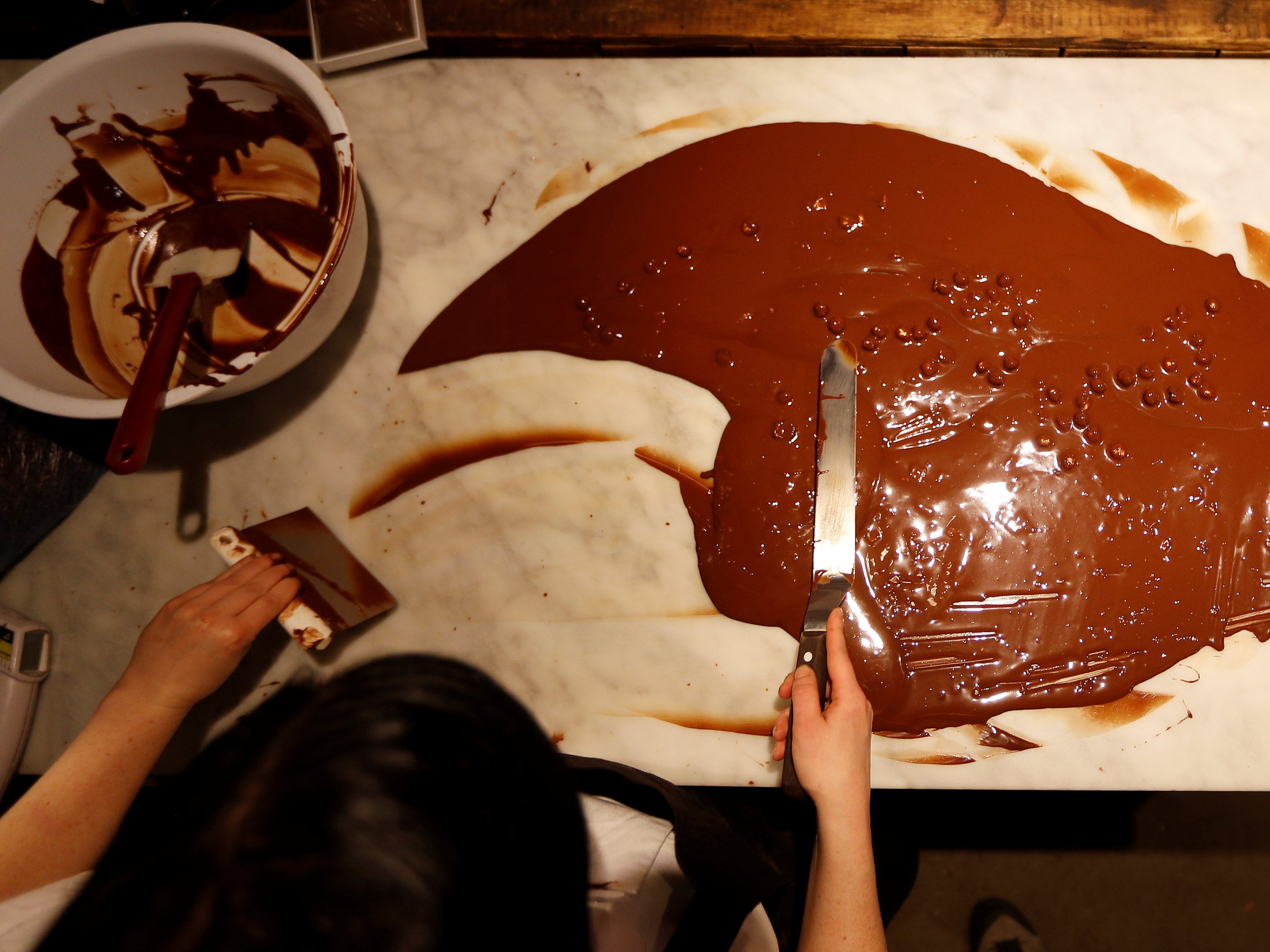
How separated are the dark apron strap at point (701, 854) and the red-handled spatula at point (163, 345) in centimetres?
56

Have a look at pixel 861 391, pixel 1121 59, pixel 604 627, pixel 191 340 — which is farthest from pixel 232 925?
pixel 1121 59

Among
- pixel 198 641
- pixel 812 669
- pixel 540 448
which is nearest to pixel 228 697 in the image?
pixel 198 641

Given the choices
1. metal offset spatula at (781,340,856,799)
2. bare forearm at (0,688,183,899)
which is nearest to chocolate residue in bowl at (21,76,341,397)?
bare forearm at (0,688,183,899)

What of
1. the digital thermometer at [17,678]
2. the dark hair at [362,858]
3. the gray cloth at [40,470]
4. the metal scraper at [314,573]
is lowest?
the dark hair at [362,858]

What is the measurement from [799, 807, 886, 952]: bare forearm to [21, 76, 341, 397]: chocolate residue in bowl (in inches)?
31.8

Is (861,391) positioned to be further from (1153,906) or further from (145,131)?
(1153,906)

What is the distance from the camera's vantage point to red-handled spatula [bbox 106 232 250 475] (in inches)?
27.1

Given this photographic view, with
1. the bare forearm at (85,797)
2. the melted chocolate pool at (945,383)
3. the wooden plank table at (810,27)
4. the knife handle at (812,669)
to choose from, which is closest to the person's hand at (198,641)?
the bare forearm at (85,797)

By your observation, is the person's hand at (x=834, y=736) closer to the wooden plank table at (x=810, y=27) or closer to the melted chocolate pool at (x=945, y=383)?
the melted chocolate pool at (x=945, y=383)

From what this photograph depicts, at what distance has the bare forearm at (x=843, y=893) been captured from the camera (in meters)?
0.67

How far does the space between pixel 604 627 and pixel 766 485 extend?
0.87ft

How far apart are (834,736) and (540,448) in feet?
1.56

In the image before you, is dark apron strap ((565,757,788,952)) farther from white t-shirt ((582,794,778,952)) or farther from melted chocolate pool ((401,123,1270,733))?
melted chocolate pool ((401,123,1270,733))

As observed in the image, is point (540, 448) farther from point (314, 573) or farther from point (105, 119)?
point (105, 119)
